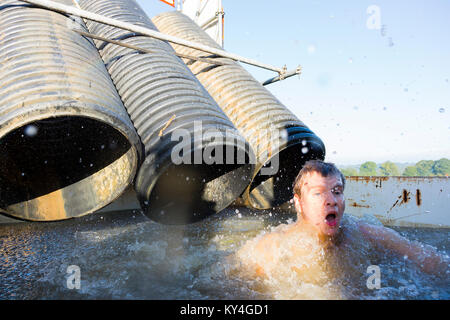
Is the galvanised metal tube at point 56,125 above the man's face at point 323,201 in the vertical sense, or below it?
above

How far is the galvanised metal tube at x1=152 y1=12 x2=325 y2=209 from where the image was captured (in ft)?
12.7

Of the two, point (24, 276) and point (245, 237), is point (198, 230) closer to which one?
point (245, 237)

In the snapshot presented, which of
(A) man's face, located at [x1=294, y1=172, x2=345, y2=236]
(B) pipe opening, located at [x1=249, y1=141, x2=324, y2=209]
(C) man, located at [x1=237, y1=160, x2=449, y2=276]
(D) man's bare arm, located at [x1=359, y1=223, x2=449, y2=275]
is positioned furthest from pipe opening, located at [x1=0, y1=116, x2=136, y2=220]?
(D) man's bare arm, located at [x1=359, y1=223, x2=449, y2=275]

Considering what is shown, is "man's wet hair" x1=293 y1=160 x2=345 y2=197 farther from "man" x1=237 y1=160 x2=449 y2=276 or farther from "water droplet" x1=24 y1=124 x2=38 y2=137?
"water droplet" x1=24 y1=124 x2=38 y2=137

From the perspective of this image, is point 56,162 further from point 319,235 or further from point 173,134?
point 319,235

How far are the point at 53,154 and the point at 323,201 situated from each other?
10.7 feet

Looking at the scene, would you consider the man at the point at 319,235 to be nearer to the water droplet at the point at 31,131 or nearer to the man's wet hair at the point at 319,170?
the man's wet hair at the point at 319,170

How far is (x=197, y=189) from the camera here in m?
4.01

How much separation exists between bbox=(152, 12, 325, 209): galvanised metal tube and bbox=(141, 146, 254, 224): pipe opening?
36 centimetres

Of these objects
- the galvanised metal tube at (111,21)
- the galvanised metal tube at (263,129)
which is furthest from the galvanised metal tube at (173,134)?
the galvanised metal tube at (263,129)

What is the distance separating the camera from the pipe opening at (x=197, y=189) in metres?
3.69

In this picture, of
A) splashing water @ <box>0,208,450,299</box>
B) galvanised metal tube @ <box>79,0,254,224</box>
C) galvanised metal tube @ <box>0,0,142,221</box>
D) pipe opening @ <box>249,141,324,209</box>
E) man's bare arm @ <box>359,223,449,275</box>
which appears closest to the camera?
splashing water @ <box>0,208,450,299</box>

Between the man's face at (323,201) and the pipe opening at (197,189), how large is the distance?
1.49 m

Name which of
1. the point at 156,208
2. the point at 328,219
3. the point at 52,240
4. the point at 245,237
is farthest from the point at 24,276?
the point at 328,219
